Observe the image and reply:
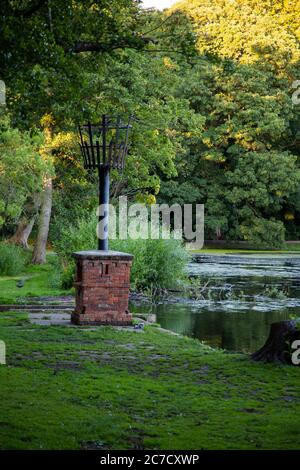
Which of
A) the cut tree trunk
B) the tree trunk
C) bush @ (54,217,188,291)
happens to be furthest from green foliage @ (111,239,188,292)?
the cut tree trunk

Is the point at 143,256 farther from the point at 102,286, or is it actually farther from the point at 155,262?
the point at 102,286

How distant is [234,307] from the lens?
22.5 meters

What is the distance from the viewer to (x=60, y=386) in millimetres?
8938

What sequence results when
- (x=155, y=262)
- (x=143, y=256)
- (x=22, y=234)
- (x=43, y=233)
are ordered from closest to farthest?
(x=143, y=256) < (x=155, y=262) < (x=43, y=233) < (x=22, y=234)

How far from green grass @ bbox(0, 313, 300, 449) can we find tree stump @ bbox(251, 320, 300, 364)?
0.27 meters

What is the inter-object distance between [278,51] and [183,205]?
39.7 ft

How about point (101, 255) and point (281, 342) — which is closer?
point (281, 342)

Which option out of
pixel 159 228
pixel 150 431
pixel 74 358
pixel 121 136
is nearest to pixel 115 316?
pixel 74 358

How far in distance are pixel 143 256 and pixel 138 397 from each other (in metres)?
15.9

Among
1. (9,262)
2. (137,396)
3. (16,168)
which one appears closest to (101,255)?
(137,396)

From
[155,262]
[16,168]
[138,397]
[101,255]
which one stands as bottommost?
[138,397]

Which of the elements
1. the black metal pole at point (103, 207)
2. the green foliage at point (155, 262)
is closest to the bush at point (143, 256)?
the green foliage at point (155, 262)

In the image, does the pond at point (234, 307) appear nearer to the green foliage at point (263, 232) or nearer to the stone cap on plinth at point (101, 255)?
the stone cap on plinth at point (101, 255)

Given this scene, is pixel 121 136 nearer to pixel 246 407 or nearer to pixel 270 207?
pixel 246 407
